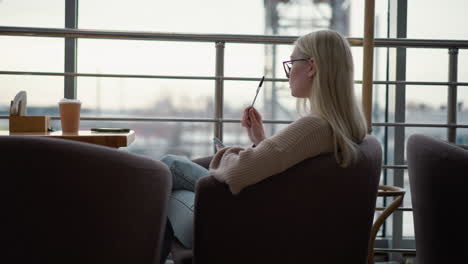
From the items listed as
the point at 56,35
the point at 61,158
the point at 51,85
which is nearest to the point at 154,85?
the point at 51,85

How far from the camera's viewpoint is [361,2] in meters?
3.38

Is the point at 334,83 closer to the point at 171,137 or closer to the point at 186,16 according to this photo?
the point at 171,137

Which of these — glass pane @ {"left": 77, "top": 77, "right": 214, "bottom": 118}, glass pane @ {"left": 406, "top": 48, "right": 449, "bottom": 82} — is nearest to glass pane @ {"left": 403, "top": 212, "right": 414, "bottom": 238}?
glass pane @ {"left": 406, "top": 48, "right": 449, "bottom": 82}

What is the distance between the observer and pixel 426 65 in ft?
10.6

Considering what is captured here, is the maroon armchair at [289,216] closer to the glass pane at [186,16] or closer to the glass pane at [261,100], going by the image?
the glass pane at [261,100]

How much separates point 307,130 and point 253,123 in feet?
1.35

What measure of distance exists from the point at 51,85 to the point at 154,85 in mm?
671

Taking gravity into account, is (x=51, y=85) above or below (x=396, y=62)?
below

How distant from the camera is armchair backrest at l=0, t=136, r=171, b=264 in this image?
931 millimetres

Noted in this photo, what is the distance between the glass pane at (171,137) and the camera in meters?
3.21

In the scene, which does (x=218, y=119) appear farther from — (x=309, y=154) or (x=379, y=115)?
(x=379, y=115)

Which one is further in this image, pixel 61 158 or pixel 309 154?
pixel 309 154

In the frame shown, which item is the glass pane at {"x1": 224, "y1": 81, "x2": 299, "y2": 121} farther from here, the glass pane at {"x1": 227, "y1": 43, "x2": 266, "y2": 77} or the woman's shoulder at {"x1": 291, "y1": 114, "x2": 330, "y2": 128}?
the woman's shoulder at {"x1": 291, "y1": 114, "x2": 330, "y2": 128}

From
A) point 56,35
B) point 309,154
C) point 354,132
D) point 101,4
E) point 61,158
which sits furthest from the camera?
point 101,4
